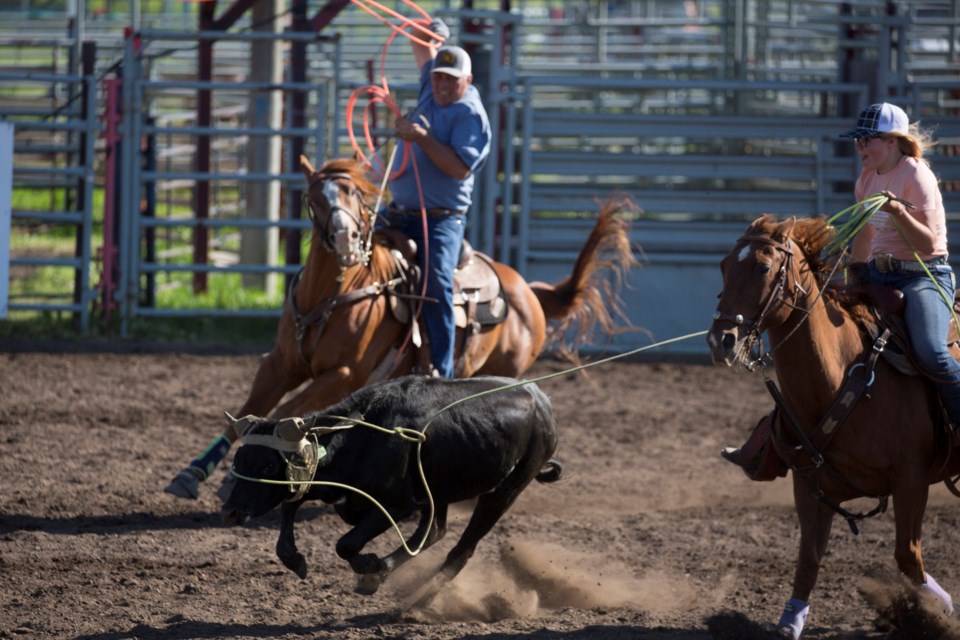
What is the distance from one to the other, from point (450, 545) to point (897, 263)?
8.23ft

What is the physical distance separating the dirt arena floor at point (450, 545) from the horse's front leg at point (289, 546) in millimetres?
278

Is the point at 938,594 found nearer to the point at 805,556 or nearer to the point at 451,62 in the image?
the point at 805,556

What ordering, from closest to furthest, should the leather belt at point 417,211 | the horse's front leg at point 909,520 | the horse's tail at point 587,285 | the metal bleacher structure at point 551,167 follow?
the horse's front leg at point 909,520
the leather belt at point 417,211
the horse's tail at point 587,285
the metal bleacher structure at point 551,167

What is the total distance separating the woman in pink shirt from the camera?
4488mm

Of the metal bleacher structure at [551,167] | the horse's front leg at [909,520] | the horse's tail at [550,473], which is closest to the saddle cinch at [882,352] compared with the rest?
the horse's front leg at [909,520]

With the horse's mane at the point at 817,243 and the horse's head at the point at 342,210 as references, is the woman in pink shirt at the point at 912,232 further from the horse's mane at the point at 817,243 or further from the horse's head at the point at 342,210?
the horse's head at the point at 342,210

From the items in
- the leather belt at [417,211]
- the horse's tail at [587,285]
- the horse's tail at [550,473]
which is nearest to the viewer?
the horse's tail at [550,473]

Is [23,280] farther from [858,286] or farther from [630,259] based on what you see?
[858,286]

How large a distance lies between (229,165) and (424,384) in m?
14.5

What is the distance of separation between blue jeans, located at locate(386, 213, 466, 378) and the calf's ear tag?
203 cm

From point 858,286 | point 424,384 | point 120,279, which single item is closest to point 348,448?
point 424,384

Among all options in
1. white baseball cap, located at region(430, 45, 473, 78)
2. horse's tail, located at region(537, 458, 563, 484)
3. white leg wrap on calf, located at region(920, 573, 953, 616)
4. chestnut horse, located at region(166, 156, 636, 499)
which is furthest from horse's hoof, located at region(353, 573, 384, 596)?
white baseball cap, located at region(430, 45, 473, 78)

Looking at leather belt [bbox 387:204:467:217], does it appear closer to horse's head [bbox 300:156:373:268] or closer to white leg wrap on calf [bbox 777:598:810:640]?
horse's head [bbox 300:156:373:268]

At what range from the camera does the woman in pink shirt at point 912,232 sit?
14.7 feet
